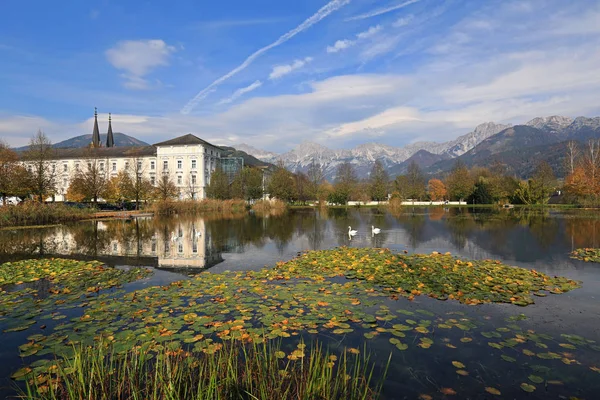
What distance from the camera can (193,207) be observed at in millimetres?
52344

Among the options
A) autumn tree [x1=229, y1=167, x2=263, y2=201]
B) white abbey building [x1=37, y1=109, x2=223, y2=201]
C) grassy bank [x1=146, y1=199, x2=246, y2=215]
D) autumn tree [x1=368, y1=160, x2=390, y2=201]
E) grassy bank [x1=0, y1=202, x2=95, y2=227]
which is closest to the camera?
grassy bank [x1=0, y1=202, x2=95, y2=227]

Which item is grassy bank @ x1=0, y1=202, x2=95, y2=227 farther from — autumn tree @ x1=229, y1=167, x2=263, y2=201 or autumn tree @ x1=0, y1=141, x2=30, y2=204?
autumn tree @ x1=229, y1=167, x2=263, y2=201

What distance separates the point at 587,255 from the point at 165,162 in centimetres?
8488

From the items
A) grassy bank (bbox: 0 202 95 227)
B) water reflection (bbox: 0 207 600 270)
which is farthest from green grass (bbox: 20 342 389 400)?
grassy bank (bbox: 0 202 95 227)

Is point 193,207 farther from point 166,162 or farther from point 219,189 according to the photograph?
point 166,162

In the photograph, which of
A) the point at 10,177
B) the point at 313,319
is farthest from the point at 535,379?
the point at 10,177

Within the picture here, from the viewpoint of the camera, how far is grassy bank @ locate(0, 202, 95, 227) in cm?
2922

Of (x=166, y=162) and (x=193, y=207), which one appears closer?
(x=193, y=207)

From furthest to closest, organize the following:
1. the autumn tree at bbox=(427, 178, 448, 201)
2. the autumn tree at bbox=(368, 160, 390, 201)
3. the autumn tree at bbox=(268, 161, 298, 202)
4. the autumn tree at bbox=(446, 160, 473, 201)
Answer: the autumn tree at bbox=(427, 178, 448, 201) < the autumn tree at bbox=(368, 160, 390, 201) < the autumn tree at bbox=(446, 160, 473, 201) < the autumn tree at bbox=(268, 161, 298, 202)

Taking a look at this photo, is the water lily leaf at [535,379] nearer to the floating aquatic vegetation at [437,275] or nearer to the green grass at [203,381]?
the green grass at [203,381]

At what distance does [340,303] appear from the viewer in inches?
337

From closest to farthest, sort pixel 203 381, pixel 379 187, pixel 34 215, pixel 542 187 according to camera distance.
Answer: pixel 203 381 → pixel 34 215 → pixel 542 187 → pixel 379 187

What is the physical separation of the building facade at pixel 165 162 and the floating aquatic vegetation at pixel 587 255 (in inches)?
2893

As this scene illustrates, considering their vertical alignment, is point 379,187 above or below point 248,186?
below
